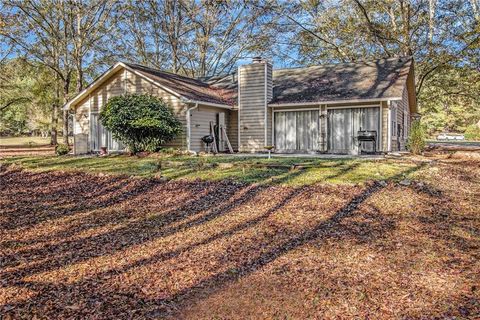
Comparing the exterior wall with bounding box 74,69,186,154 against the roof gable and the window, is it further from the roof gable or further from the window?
the window

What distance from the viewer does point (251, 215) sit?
660 centimetres

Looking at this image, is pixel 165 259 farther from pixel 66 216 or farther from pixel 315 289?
pixel 66 216

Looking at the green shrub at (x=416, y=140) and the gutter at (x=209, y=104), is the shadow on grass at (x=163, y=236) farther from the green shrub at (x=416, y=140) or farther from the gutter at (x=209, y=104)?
the green shrub at (x=416, y=140)

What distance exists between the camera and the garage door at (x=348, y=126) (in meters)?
15.2

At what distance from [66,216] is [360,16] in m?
20.6

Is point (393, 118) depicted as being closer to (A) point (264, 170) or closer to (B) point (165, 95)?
(A) point (264, 170)

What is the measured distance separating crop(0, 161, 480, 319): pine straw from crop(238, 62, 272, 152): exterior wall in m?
8.61

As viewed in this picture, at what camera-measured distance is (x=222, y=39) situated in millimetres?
28156

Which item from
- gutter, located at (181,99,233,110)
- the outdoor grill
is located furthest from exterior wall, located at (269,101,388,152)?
gutter, located at (181,99,233,110)

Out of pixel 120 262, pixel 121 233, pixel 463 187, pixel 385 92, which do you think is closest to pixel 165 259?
pixel 120 262

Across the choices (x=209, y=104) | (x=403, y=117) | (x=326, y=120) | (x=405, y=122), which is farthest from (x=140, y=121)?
(x=405, y=122)

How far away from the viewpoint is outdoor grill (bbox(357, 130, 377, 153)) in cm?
1445

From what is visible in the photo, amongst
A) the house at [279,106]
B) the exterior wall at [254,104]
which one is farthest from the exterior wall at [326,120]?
the exterior wall at [254,104]

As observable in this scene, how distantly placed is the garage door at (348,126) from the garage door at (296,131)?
0.68 m
